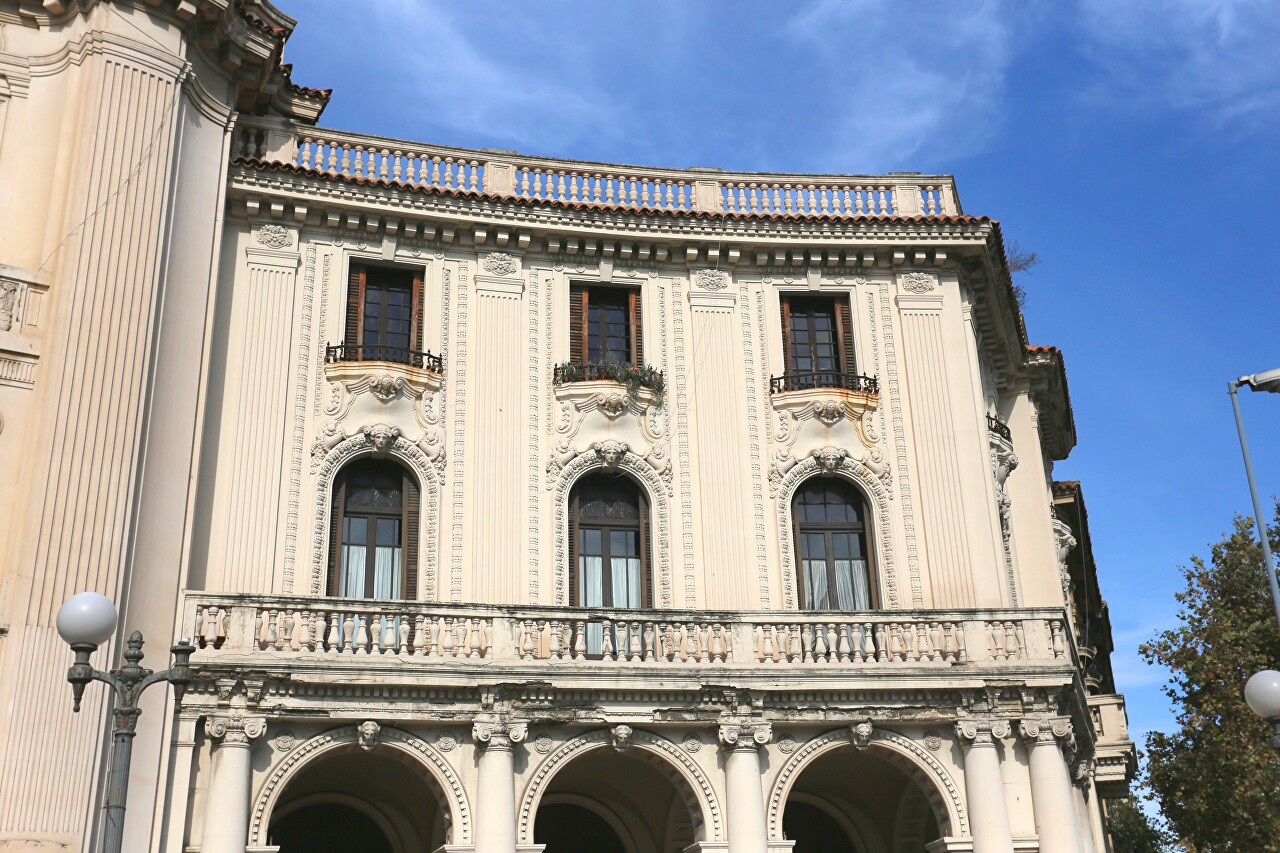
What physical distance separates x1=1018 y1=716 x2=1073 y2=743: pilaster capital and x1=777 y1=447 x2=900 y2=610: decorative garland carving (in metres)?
2.98

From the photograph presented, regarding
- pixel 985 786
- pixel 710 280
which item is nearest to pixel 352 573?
pixel 710 280

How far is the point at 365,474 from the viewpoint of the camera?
2194 centimetres

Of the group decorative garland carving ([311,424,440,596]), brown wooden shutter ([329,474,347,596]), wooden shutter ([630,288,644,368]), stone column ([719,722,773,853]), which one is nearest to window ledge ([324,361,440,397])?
decorative garland carving ([311,424,440,596])

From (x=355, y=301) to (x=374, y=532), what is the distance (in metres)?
3.99

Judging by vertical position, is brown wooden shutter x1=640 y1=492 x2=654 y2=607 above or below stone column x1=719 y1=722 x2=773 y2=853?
above

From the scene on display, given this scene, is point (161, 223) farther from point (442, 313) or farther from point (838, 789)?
point (838, 789)

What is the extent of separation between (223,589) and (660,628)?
6441 mm

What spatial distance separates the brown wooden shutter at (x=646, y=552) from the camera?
2208 centimetres

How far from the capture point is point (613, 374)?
896 inches

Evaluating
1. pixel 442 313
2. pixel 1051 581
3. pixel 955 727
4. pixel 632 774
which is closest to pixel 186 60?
pixel 442 313

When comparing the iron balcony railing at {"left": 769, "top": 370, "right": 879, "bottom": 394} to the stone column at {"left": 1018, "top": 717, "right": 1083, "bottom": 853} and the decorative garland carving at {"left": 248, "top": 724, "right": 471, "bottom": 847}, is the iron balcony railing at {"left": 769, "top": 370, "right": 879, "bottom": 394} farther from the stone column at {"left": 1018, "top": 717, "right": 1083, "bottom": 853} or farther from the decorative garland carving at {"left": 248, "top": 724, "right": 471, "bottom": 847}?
the decorative garland carving at {"left": 248, "top": 724, "right": 471, "bottom": 847}

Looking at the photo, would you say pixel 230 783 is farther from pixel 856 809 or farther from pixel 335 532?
pixel 856 809

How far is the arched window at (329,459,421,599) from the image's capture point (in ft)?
69.5

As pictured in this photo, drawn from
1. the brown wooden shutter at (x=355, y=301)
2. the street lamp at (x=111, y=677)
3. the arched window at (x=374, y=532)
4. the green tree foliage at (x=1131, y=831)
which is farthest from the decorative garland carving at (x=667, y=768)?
the green tree foliage at (x=1131, y=831)
